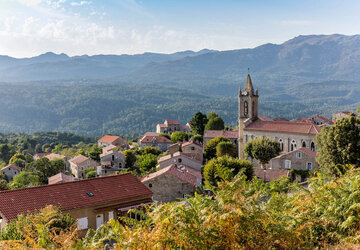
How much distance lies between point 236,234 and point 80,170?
65329mm

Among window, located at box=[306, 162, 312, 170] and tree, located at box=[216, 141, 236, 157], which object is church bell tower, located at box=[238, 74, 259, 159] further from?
window, located at box=[306, 162, 312, 170]

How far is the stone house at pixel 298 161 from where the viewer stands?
1689 inches

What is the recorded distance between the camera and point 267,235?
4.95 meters

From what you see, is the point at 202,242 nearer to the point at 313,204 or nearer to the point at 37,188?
the point at 313,204

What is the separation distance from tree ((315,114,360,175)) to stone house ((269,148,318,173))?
12048mm

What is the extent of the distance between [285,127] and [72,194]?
132 feet

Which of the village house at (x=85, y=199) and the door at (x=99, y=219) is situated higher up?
the village house at (x=85, y=199)

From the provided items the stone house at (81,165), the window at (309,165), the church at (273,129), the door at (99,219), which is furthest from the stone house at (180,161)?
the stone house at (81,165)

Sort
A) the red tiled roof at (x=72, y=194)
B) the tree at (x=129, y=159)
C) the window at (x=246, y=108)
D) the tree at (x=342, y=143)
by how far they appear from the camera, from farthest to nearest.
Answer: the tree at (x=129, y=159)
the window at (x=246, y=108)
the tree at (x=342, y=143)
the red tiled roof at (x=72, y=194)

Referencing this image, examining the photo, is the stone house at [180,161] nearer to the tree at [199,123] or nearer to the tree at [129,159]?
the tree at [129,159]

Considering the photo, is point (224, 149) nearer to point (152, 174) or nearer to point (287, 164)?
point (287, 164)

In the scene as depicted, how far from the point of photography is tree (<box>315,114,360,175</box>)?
2980 centimetres

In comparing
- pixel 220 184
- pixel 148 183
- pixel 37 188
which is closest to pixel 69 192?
pixel 37 188

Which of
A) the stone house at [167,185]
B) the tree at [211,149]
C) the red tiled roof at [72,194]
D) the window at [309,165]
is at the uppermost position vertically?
the red tiled roof at [72,194]
